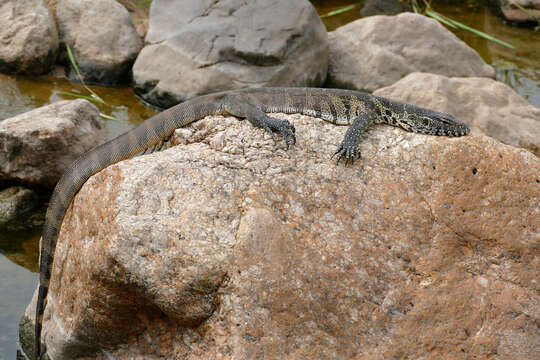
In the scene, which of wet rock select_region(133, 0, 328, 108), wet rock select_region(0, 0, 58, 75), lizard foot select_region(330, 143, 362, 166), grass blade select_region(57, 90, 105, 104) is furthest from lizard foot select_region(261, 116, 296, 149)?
wet rock select_region(0, 0, 58, 75)

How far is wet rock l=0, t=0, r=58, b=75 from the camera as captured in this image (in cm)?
953

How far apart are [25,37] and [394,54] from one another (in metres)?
6.32

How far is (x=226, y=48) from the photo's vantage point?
8930mm

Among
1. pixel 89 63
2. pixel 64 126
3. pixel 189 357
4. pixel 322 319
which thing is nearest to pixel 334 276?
pixel 322 319

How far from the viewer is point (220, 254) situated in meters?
3.88

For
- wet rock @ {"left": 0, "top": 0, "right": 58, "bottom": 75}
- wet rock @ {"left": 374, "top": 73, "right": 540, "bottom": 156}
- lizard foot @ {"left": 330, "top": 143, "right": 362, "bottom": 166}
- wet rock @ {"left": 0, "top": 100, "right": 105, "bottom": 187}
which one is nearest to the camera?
lizard foot @ {"left": 330, "top": 143, "right": 362, "bottom": 166}

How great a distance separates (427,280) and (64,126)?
4449 millimetres

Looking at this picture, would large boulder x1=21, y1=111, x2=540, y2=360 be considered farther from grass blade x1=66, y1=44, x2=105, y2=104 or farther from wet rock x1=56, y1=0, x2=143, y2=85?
wet rock x1=56, y1=0, x2=143, y2=85

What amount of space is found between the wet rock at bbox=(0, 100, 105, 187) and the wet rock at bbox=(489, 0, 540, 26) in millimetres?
10992

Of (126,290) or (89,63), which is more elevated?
(126,290)

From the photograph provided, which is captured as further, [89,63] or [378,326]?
[89,63]

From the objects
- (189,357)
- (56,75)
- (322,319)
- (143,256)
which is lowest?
(56,75)

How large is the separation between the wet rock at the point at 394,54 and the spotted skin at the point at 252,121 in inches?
181

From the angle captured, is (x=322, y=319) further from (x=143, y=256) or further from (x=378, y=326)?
(x=143, y=256)
